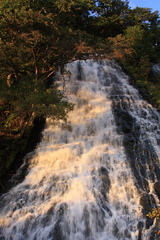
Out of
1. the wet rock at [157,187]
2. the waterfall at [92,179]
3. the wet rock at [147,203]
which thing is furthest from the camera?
the wet rock at [157,187]

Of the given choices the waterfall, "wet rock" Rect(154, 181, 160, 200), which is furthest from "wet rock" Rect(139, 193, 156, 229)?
"wet rock" Rect(154, 181, 160, 200)

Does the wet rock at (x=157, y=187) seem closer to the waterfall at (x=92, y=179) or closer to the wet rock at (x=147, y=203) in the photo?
the waterfall at (x=92, y=179)

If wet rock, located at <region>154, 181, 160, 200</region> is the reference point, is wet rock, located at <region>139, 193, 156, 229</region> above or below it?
below

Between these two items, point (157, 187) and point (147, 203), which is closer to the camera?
point (147, 203)

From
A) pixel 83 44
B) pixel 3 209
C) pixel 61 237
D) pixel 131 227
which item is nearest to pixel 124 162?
pixel 131 227

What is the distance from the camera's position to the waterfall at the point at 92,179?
6398 mm

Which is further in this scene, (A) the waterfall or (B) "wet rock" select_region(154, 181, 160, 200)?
(B) "wet rock" select_region(154, 181, 160, 200)

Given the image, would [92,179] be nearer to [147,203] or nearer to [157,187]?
[147,203]

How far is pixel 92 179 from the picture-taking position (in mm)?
7844

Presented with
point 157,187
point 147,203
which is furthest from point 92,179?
point 157,187

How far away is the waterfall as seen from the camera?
6398mm

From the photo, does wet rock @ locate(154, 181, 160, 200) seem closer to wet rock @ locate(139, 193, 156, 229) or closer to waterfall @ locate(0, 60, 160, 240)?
waterfall @ locate(0, 60, 160, 240)

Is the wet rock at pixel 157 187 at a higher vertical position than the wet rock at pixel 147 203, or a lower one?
higher

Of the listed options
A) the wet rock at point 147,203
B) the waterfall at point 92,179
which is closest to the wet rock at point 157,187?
the waterfall at point 92,179
